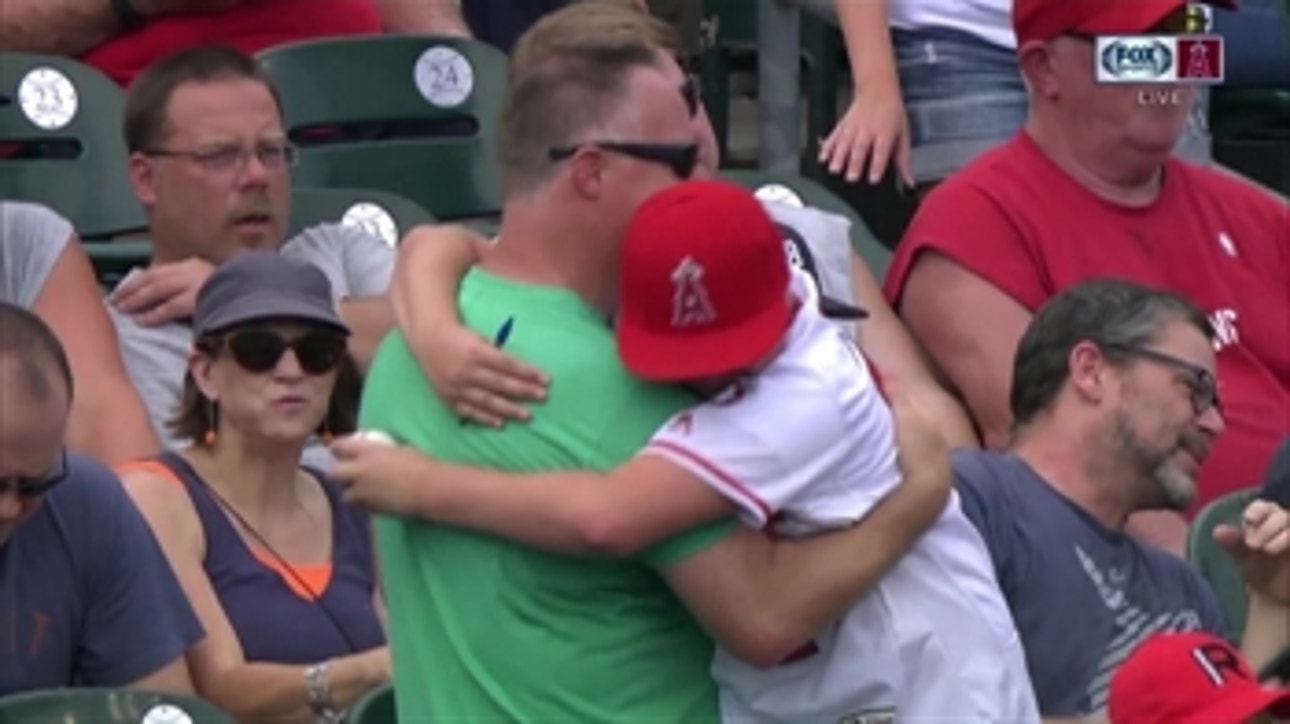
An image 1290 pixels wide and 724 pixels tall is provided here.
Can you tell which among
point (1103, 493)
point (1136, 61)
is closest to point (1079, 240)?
point (1136, 61)

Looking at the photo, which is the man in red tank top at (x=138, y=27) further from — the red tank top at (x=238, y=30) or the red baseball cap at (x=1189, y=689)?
the red baseball cap at (x=1189, y=689)

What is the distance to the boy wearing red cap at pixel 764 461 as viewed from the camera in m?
3.01

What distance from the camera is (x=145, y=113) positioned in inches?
205

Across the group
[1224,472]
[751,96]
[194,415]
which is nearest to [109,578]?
[194,415]

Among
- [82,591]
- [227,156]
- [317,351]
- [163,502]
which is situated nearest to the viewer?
[82,591]

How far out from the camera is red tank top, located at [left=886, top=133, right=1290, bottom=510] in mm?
5262

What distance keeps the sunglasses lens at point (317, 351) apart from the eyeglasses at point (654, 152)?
148 cm

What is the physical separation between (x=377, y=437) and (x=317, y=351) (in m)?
1.45

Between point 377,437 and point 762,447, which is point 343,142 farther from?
point 762,447

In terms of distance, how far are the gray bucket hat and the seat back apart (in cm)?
84

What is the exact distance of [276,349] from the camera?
14.9ft

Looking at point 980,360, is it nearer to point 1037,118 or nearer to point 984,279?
point 984,279

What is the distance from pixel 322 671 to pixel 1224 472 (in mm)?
1788

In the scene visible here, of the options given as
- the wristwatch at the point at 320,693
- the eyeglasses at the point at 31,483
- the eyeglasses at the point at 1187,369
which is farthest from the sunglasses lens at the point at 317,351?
the eyeglasses at the point at 1187,369
